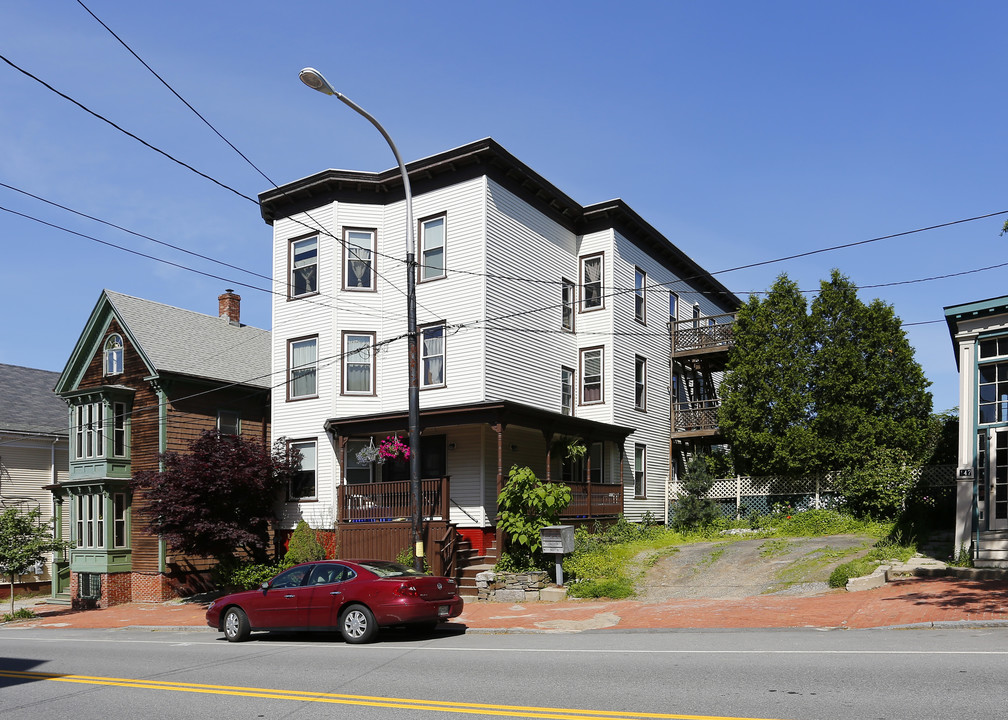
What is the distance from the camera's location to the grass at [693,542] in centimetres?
1969

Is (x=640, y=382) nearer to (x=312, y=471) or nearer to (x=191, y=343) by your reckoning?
(x=312, y=471)

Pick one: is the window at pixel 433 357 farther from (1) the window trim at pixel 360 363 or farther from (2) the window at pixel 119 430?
(2) the window at pixel 119 430

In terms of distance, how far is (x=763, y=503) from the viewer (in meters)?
28.6

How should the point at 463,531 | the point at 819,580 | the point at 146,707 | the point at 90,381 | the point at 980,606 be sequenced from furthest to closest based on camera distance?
1. the point at 90,381
2. the point at 463,531
3. the point at 819,580
4. the point at 980,606
5. the point at 146,707

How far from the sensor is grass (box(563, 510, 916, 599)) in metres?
19.7

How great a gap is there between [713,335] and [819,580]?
50.4ft

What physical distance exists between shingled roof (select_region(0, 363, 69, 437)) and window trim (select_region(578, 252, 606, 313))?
23039mm

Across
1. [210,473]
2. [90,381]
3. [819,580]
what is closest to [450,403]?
[210,473]

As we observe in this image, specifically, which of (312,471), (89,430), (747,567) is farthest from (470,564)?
(89,430)

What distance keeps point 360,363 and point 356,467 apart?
3.20m

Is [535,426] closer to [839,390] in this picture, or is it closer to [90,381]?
[839,390]

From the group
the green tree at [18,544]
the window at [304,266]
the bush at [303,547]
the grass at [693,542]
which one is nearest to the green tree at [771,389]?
the grass at [693,542]

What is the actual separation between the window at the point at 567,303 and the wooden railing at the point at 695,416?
21.5 ft

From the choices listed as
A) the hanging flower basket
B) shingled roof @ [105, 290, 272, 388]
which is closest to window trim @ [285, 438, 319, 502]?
the hanging flower basket
